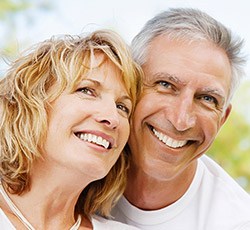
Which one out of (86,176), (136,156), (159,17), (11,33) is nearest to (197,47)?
(159,17)

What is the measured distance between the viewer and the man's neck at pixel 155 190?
7.25 feet

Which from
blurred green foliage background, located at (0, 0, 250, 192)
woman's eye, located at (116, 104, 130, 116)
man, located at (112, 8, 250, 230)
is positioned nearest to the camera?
woman's eye, located at (116, 104, 130, 116)

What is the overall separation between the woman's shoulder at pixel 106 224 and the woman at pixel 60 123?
8cm

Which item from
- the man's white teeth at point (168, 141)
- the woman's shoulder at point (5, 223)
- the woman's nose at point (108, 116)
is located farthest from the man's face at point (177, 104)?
the woman's shoulder at point (5, 223)

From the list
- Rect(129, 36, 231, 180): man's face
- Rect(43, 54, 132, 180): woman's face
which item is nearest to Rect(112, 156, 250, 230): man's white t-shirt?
Rect(129, 36, 231, 180): man's face

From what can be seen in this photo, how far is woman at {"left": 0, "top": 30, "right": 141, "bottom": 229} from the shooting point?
180cm

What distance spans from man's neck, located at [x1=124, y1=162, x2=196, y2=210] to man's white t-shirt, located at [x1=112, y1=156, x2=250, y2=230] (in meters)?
0.03

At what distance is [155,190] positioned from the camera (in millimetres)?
2217

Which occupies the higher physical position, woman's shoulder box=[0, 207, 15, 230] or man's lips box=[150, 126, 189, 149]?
man's lips box=[150, 126, 189, 149]

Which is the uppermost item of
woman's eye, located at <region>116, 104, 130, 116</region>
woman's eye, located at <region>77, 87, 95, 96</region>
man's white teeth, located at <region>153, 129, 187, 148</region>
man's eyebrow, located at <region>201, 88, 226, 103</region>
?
man's eyebrow, located at <region>201, 88, 226, 103</region>

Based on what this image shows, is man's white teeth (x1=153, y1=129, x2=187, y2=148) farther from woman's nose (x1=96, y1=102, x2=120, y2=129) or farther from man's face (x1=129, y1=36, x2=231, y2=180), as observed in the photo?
woman's nose (x1=96, y1=102, x2=120, y2=129)

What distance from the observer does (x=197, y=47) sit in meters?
2.06

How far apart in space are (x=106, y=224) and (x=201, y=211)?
345 millimetres

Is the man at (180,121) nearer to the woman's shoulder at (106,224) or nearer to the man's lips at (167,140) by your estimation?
the man's lips at (167,140)
